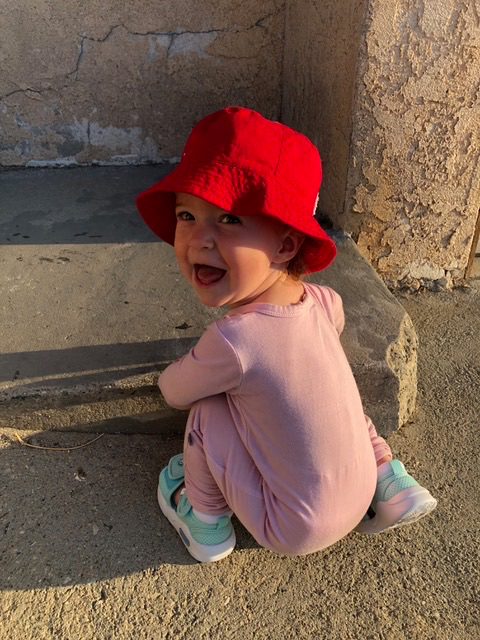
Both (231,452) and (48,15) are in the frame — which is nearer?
(231,452)

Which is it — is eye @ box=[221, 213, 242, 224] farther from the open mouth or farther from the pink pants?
the pink pants

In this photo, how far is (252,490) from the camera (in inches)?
55.3

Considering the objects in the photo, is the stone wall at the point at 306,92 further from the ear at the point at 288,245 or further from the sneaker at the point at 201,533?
the sneaker at the point at 201,533

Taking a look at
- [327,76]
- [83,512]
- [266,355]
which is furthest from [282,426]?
[327,76]

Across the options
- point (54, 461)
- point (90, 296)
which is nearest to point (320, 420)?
point (54, 461)

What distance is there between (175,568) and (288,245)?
912mm

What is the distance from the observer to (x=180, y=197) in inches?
55.1


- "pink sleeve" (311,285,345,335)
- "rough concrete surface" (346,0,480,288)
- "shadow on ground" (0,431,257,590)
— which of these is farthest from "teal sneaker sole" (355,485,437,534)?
"rough concrete surface" (346,0,480,288)

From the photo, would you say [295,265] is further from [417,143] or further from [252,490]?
[417,143]

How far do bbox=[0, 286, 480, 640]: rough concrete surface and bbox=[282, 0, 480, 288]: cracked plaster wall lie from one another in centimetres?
103

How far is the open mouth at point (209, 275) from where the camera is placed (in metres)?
1.38

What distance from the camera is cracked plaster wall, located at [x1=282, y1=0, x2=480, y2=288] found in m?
2.07

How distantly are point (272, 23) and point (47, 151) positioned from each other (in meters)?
1.39

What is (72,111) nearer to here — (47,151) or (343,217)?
(47,151)
